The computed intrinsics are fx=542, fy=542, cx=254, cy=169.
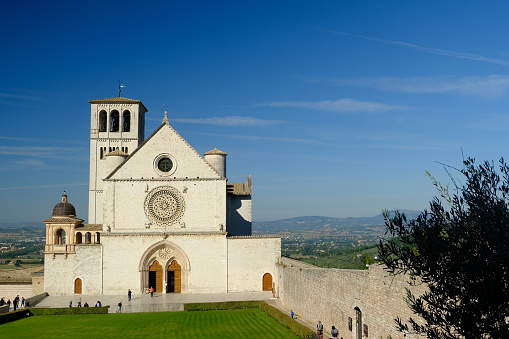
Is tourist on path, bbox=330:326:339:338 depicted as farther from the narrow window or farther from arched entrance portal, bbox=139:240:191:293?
the narrow window

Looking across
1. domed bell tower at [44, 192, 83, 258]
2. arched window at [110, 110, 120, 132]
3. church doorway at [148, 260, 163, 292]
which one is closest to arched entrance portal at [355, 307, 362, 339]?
church doorway at [148, 260, 163, 292]

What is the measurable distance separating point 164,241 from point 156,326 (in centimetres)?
1401

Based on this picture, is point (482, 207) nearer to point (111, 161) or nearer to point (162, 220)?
point (162, 220)

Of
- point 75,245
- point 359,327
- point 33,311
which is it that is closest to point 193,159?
point 75,245

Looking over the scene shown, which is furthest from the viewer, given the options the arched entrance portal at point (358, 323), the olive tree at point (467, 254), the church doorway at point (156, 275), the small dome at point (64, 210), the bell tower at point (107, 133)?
the bell tower at point (107, 133)

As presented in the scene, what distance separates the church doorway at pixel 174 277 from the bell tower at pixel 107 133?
11.9 meters

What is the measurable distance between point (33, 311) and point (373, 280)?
27080 millimetres

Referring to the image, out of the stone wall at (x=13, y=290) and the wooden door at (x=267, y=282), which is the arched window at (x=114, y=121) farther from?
the wooden door at (x=267, y=282)

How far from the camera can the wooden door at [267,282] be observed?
4572 centimetres

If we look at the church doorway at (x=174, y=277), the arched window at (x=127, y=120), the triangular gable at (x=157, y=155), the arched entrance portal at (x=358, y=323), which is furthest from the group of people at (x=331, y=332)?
the arched window at (x=127, y=120)

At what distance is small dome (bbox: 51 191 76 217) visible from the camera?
48812mm

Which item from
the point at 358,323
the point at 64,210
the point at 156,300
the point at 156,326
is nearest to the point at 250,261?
the point at 156,300

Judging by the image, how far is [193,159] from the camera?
46719mm

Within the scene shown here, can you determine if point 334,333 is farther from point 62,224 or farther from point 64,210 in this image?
point 64,210
